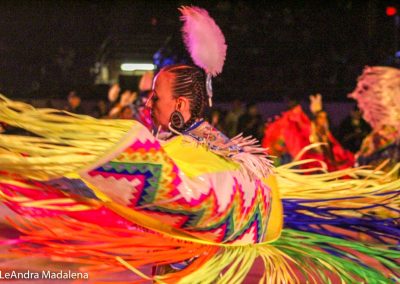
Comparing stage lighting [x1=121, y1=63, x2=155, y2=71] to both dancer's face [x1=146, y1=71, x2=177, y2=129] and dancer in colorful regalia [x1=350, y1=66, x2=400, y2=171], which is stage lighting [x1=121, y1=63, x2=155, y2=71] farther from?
dancer's face [x1=146, y1=71, x2=177, y2=129]

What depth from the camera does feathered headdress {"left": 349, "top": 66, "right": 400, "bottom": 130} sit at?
571 cm

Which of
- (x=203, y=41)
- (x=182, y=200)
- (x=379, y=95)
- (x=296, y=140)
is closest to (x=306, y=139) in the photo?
(x=296, y=140)

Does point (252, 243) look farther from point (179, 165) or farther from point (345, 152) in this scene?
point (345, 152)

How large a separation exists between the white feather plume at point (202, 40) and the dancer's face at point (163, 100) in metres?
0.18

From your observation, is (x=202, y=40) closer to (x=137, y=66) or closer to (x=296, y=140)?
(x=296, y=140)

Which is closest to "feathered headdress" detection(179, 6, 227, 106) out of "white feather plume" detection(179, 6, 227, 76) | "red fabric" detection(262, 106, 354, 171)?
"white feather plume" detection(179, 6, 227, 76)

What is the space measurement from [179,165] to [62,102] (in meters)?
10.1

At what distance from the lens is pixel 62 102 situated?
12656 millimetres

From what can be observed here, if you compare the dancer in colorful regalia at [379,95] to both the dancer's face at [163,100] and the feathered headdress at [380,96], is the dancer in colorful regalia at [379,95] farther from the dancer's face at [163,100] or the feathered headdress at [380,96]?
the dancer's face at [163,100]

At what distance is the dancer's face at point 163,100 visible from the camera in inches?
126

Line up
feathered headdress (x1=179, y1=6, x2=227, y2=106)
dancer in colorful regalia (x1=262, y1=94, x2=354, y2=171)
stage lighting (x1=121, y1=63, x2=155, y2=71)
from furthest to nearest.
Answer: stage lighting (x1=121, y1=63, x2=155, y2=71)
dancer in colorful regalia (x1=262, y1=94, x2=354, y2=171)
feathered headdress (x1=179, y1=6, x2=227, y2=106)

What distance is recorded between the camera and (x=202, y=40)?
329cm

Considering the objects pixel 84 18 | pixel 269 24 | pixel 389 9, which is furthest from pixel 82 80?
pixel 389 9

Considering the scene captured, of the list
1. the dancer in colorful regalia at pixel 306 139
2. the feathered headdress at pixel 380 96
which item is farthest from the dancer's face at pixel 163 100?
the dancer in colorful regalia at pixel 306 139
